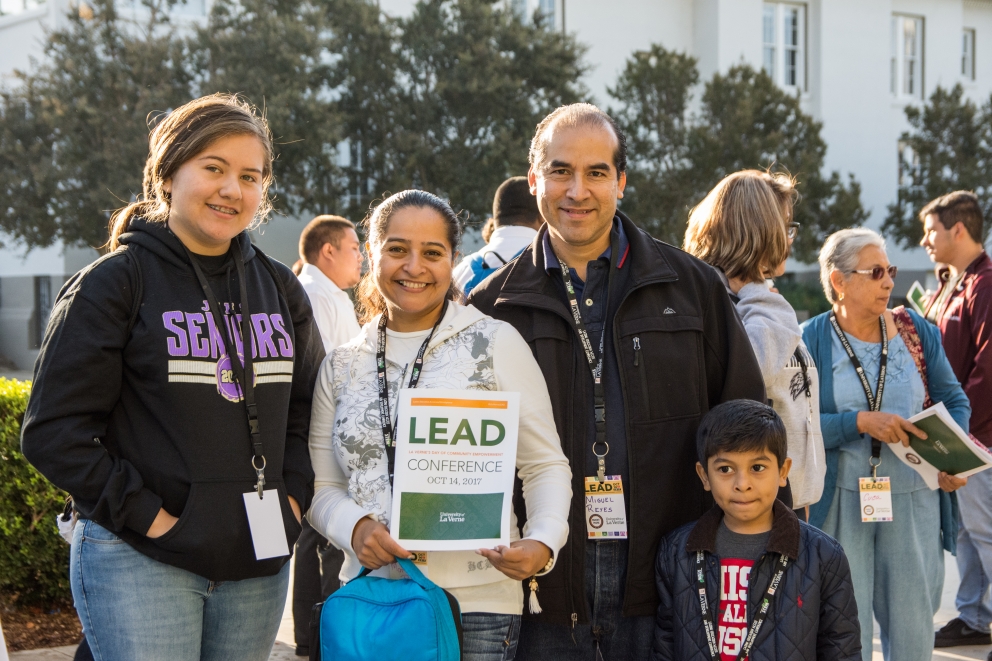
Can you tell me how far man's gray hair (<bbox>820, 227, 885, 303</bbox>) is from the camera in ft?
14.7

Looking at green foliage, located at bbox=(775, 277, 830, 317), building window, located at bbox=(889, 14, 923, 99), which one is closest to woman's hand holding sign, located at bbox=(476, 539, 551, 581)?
green foliage, located at bbox=(775, 277, 830, 317)

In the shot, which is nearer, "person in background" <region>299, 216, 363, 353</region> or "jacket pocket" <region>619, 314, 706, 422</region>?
"jacket pocket" <region>619, 314, 706, 422</region>

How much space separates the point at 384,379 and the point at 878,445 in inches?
104

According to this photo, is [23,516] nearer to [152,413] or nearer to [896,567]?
[152,413]

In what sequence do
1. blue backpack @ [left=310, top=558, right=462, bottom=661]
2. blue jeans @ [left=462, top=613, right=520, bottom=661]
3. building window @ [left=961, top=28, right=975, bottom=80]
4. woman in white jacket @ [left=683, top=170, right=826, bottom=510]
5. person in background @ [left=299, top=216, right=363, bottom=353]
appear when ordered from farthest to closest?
1. building window @ [left=961, top=28, right=975, bottom=80]
2. person in background @ [left=299, top=216, right=363, bottom=353]
3. woman in white jacket @ [left=683, top=170, right=826, bottom=510]
4. blue jeans @ [left=462, top=613, right=520, bottom=661]
5. blue backpack @ [left=310, top=558, right=462, bottom=661]

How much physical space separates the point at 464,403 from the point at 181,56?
2055 cm

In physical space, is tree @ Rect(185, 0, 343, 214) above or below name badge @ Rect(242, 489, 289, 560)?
above

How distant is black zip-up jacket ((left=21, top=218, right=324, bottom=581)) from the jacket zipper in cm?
109

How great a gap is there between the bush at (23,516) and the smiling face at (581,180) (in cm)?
372

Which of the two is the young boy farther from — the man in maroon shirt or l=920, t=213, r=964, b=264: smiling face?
l=920, t=213, r=964, b=264: smiling face

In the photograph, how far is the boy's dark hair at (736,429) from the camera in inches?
116

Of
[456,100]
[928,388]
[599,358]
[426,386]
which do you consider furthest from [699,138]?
[426,386]

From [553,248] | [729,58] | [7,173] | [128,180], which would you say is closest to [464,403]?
[553,248]

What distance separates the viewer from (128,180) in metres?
20.2
